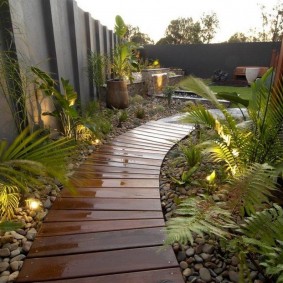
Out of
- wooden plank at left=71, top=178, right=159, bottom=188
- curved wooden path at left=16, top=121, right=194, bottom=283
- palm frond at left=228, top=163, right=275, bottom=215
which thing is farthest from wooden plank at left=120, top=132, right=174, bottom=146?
palm frond at left=228, top=163, right=275, bottom=215

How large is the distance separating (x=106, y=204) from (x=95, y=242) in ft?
1.49

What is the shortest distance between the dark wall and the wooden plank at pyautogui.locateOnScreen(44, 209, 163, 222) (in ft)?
37.9

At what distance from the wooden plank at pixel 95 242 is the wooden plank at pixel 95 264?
0.04 metres

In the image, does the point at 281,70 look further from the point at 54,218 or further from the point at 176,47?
the point at 176,47

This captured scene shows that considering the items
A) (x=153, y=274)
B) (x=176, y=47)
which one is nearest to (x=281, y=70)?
(x=153, y=274)

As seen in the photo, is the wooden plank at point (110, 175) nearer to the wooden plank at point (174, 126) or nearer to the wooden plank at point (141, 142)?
the wooden plank at point (141, 142)

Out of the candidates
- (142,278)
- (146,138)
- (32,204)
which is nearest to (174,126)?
(146,138)

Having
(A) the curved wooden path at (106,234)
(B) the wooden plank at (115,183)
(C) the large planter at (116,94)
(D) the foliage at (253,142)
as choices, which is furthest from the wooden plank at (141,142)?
(C) the large planter at (116,94)

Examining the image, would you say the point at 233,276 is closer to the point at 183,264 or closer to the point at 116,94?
the point at 183,264

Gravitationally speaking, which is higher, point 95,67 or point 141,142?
point 95,67

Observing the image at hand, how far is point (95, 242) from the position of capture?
157cm

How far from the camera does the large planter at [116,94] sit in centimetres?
523

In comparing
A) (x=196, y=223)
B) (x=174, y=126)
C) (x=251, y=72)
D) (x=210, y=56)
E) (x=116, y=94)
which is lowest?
(x=174, y=126)

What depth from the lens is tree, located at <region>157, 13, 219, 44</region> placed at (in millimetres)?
19719
